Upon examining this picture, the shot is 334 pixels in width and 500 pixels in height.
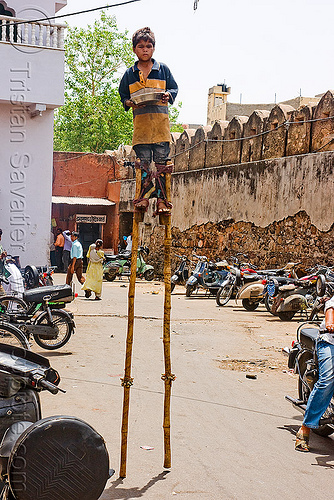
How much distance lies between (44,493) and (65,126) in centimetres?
3431

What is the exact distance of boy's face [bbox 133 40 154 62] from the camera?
3.98 m

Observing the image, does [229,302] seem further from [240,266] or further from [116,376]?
[116,376]

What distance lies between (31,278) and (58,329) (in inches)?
110

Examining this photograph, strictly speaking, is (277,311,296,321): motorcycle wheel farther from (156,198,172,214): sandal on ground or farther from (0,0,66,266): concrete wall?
(156,198,172,214): sandal on ground

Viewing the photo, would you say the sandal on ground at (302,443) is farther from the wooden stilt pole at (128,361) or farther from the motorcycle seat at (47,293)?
the motorcycle seat at (47,293)

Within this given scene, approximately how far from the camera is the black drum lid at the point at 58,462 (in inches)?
107

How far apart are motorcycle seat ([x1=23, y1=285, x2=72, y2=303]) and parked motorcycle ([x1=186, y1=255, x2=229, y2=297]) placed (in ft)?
22.4

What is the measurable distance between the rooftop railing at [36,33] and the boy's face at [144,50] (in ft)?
30.5

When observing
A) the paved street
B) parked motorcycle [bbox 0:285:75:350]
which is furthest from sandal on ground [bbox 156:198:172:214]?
parked motorcycle [bbox 0:285:75:350]

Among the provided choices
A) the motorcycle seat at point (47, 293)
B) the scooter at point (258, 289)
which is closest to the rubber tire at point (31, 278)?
the motorcycle seat at point (47, 293)

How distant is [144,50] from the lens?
3.98m

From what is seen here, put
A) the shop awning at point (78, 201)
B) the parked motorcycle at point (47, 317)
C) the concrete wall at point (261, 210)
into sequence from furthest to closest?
the shop awning at point (78, 201)
the concrete wall at point (261, 210)
the parked motorcycle at point (47, 317)

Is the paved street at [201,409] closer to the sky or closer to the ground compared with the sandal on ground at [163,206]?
closer to the ground

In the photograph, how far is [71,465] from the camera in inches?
112
